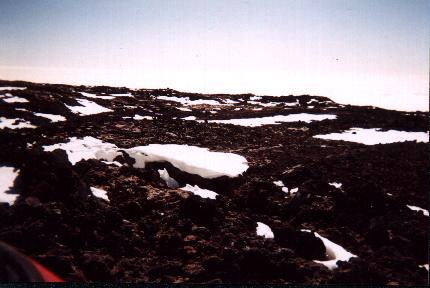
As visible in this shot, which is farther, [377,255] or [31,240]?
[377,255]

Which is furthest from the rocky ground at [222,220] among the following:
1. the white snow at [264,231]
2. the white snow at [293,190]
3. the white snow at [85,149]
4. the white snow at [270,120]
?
the white snow at [270,120]

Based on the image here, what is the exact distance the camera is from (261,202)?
677cm

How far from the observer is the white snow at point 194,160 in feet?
26.8

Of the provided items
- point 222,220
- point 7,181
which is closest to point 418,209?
point 222,220

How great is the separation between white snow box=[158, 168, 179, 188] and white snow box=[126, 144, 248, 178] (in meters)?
0.38

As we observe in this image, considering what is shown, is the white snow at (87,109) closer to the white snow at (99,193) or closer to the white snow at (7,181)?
the white snow at (7,181)

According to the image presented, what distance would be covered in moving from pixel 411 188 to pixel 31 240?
713 centimetres

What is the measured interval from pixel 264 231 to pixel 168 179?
2.89m

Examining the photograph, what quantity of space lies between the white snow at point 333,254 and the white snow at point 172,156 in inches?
123

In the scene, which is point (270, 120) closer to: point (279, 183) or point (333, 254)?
point (279, 183)

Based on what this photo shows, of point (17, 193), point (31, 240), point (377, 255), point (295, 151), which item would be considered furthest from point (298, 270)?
point (295, 151)

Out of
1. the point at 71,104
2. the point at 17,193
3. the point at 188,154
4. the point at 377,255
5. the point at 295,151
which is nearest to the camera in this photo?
the point at 377,255

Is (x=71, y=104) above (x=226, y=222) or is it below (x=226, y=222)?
above

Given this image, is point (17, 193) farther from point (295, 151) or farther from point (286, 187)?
point (295, 151)
